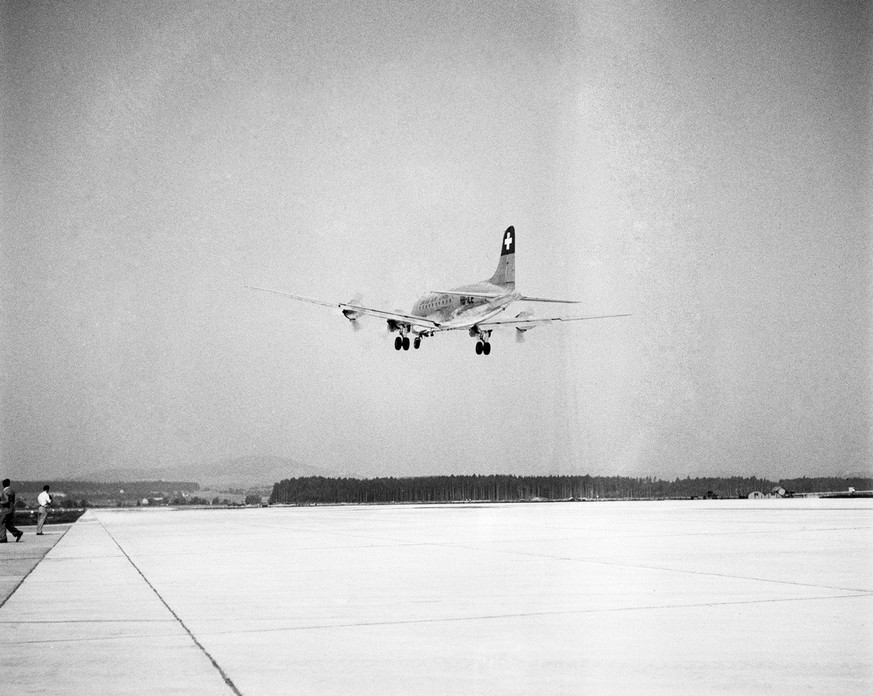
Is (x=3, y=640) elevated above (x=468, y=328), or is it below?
below

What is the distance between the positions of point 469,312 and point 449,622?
2227 inches

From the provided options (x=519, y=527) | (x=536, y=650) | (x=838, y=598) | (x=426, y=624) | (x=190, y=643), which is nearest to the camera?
(x=536, y=650)

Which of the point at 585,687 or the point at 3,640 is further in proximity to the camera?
the point at 3,640

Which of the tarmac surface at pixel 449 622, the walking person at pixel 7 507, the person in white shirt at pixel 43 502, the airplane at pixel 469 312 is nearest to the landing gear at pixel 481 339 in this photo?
the airplane at pixel 469 312

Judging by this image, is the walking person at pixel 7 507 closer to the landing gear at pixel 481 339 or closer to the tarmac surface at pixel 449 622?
the tarmac surface at pixel 449 622

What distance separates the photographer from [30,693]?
671 cm

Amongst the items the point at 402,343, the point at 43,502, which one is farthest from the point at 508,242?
the point at 43,502

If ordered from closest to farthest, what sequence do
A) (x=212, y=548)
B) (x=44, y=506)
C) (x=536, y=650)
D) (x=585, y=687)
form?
(x=585, y=687) < (x=536, y=650) < (x=212, y=548) < (x=44, y=506)

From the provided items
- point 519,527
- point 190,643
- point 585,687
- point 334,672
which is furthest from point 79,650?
point 519,527

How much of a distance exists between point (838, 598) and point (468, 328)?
186 feet

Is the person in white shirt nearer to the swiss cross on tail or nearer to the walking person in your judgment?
the walking person

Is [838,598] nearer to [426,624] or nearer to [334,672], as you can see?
[426,624]

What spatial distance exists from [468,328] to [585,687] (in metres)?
60.8

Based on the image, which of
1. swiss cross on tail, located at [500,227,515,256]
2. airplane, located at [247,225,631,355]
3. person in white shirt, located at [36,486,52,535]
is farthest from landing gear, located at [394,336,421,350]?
person in white shirt, located at [36,486,52,535]
